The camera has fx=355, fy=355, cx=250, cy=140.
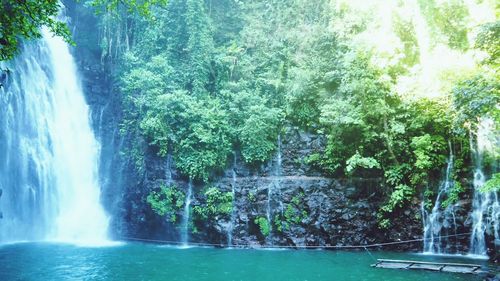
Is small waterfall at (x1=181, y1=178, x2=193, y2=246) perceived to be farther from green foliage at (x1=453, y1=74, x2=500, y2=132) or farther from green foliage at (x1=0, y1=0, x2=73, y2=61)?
green foliage at (x1=453, y1=74, x2=500, y2=132)

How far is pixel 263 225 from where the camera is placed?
595 inches

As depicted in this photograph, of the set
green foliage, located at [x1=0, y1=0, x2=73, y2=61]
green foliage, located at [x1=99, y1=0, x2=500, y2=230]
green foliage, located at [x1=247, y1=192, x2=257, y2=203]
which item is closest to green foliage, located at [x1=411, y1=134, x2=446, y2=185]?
green foliage, located at [x1=99, y1=0, x2=500, y2=230]

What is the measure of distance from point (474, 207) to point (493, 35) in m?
6.11

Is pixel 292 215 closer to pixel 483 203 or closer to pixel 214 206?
pixel 214 206

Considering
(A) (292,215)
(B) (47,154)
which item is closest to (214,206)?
(A) (292,215)

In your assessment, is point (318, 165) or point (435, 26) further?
point (318, 165)

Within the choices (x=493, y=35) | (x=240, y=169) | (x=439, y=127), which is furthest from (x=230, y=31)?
(x=493, y=35)

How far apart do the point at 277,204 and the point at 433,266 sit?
21.5ft

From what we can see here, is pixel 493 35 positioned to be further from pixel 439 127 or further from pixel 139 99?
pixel 139 99

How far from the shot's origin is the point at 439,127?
1358 centimetres

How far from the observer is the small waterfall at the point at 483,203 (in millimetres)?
11938

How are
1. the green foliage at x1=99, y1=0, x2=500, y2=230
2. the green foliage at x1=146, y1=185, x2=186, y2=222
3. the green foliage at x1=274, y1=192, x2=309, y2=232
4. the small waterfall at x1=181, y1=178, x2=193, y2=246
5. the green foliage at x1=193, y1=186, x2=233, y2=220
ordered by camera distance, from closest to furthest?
the green foliage at x1=99, y1=0, x2=500, y2=230
the green foliage at x1=274, y1=192, x2=309, y2=232
the green foliage at x1=193, y1=186, x2=233, y2=220
the small waterfall at x1=181, y1=178, x2=193, y2=246
the green foliage at x1=146, y1=185, x2=186, y2=222

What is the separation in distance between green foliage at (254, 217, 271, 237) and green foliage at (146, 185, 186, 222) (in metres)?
3.54

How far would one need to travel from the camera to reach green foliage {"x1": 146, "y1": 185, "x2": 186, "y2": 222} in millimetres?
15984
